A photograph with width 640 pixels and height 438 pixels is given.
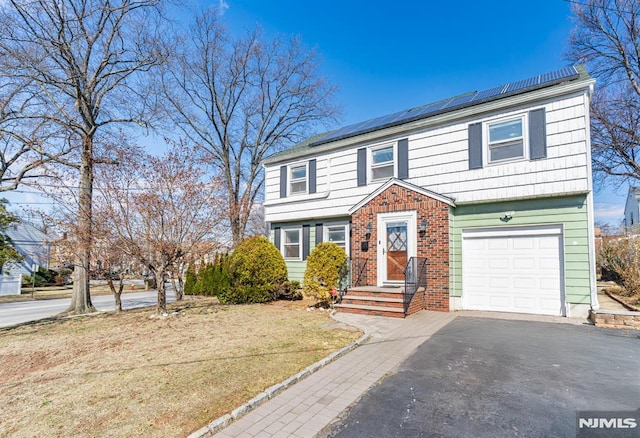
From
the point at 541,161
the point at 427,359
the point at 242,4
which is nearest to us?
the point at 427,359

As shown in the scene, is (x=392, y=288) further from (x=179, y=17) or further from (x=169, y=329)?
(x=179, y=17)

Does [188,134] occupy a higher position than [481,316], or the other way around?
[188,134]

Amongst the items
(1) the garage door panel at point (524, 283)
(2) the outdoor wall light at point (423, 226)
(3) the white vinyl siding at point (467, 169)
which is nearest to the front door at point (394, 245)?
(2) the outdoor wall light at point (423, 226)

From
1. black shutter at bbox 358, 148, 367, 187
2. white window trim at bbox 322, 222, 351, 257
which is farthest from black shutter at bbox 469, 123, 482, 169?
white window trim at bbox 322, 222, 351, 257

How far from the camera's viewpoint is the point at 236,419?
3.38m

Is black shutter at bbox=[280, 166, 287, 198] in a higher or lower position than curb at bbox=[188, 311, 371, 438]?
higher

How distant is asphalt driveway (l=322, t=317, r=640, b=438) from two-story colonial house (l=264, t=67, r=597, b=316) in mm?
2468

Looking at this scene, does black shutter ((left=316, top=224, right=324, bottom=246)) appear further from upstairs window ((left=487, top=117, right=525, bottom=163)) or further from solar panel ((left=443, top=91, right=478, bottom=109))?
upstairs window ((left=487, top=117, right=525, bottom=163))

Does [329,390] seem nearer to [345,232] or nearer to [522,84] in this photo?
[345,232]

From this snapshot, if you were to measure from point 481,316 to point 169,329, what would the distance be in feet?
25.3

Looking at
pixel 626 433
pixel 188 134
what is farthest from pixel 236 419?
pixel 188 134

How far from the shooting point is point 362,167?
38.7ft

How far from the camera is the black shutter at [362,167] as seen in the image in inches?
460

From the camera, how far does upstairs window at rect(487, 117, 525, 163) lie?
881 centimetres
